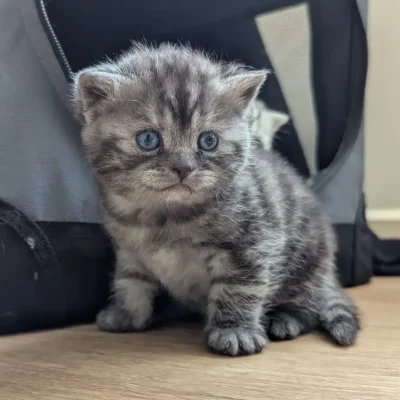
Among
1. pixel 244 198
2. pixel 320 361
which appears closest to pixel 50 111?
pixel 244 198

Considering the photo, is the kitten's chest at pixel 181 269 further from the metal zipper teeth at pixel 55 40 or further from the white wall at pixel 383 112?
the white wall at pixel 383 112

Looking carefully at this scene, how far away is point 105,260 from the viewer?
1223 millimetres

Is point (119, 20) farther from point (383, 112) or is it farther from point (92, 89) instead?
point (383, 112)

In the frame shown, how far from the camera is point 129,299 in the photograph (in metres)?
1.16

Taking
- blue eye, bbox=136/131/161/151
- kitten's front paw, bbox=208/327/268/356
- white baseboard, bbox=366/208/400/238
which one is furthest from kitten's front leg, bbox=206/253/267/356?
white baseboard, bbox=366/208/400/238

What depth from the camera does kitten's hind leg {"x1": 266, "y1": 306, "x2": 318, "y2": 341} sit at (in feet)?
3.56

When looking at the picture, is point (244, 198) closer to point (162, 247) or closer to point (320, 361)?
point (162, 247)

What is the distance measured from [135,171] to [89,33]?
0.38 metres

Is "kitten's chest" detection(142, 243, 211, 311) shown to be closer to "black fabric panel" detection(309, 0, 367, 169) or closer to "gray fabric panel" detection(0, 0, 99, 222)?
"gray fabric panel" detection(0, 0, 99, 222)

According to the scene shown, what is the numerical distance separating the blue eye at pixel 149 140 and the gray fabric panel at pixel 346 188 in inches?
21.0

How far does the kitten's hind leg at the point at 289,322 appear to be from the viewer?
108 cm

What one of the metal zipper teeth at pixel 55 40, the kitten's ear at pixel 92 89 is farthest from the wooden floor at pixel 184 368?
the metal zipper teeth at pixel 55 40

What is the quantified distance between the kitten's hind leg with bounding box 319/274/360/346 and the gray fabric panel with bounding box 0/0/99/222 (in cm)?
48

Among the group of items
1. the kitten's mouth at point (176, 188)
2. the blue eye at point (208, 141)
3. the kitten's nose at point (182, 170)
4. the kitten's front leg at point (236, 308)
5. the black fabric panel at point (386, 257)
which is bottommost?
the black fabric panel at point (386, 257)
